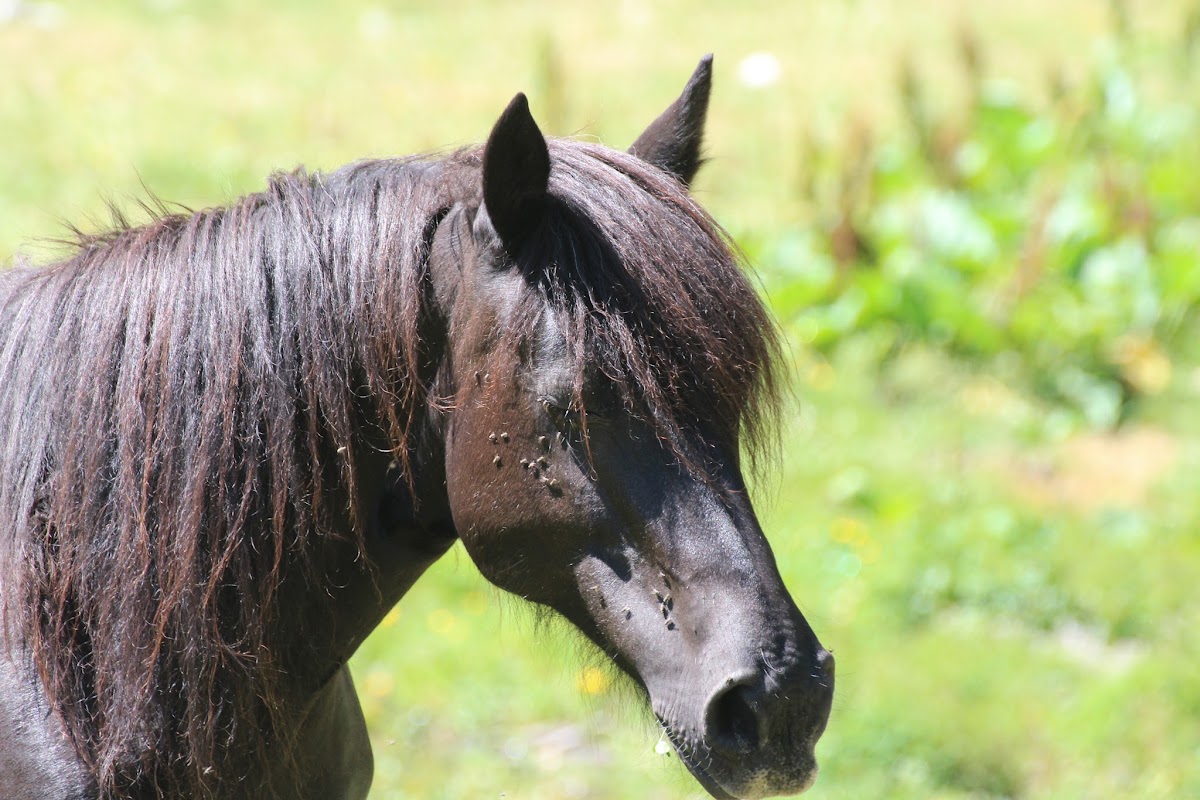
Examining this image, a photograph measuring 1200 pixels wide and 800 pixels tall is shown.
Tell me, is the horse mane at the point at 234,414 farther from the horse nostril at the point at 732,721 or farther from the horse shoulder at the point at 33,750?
the horse nostril at the point at 732,721

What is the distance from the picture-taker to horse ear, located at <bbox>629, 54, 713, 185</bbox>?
2191 mm

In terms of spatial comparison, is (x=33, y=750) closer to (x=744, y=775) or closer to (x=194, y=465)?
(x=194, y=465)

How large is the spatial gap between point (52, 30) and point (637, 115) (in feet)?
14.2

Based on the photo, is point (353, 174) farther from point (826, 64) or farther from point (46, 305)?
point (826, 64)

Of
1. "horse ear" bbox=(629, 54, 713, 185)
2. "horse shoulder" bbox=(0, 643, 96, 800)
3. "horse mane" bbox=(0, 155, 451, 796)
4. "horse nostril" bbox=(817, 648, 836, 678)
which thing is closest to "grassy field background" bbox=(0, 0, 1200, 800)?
"horse ear" bbox=(629, 54, 713, 185)

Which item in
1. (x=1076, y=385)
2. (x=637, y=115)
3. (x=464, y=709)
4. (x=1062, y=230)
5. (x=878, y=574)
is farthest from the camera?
(x=637, y=115)

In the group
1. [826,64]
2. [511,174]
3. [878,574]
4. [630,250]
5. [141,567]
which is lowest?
[878,574]

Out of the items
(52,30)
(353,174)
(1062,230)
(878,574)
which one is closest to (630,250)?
(353,174)

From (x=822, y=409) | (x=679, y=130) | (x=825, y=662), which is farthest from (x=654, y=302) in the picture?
(x=822, y=409)

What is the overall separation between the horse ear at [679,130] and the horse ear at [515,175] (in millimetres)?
356

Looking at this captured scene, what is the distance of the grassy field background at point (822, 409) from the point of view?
4.36m

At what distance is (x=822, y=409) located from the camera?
6348 millimetres

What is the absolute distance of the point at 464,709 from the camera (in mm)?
4590

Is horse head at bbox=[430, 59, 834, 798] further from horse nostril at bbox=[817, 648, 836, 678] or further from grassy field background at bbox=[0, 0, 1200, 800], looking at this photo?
grassy field background at bbox=[0, 0, 1200, 800]
